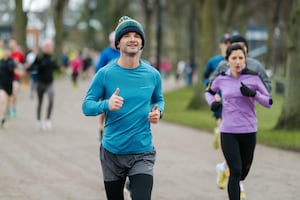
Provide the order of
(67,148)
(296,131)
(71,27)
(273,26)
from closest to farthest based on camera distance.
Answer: (67,148)
(296,131)
(273,26)
(71,27)

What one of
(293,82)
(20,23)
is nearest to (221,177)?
(293,82)

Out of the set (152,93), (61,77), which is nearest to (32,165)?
(152,93)

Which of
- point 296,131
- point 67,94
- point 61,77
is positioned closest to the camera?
point 296,131

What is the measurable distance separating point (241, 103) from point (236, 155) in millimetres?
553

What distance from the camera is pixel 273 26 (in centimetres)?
4309

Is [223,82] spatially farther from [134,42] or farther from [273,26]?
[273,26]

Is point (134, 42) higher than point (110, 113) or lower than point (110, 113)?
higher

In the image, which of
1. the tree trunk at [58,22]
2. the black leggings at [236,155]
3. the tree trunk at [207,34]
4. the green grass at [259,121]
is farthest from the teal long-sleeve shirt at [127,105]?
the tree trunk at [58,22]

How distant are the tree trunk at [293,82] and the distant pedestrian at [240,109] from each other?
8295 mm

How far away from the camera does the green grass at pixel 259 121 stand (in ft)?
49.6

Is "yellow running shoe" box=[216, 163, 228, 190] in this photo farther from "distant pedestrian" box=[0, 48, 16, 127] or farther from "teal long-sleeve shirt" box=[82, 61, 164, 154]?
"distant pedestrian" box=[0, 48, 16, 127]

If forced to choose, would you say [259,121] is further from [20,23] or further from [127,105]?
[20,23]

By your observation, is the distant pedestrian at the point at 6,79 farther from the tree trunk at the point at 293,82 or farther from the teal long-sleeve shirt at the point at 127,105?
the teal long-sleeve shirt at the point at 127,105

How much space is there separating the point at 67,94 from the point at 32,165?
2167 centimetres
